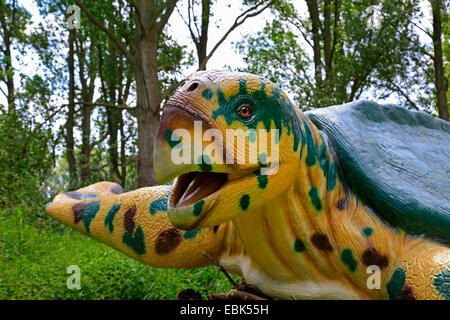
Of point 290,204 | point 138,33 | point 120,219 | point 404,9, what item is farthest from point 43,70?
point 290,204

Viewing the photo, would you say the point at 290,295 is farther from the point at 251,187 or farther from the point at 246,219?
the point at 251,187

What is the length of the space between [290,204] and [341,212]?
19 cm

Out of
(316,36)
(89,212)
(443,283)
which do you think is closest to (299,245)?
(443,283)

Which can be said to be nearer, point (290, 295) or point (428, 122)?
point (290, 295)

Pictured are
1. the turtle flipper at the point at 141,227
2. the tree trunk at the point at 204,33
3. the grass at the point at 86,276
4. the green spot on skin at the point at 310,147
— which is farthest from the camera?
the tree trunk at the point at 204,33

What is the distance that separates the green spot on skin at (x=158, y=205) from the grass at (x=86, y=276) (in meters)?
1.58

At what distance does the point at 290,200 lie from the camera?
54.5 inches

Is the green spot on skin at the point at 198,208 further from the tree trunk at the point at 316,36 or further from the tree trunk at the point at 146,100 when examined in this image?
the tree trunk at the point at 316,36

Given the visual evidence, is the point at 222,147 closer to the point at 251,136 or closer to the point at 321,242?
the point at 251,136

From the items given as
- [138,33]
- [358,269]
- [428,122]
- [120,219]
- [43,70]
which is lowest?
[358,269]

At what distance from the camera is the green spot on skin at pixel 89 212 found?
1.87 m

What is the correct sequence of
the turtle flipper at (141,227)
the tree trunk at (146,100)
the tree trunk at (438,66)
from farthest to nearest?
the tree trunk at (438,66)
the tree trunk at (146,100)
the turtle flipper at (141,227)

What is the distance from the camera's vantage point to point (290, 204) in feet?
4.56

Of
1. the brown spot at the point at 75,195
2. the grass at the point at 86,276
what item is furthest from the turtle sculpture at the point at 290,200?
the grass at the point at 86,276
